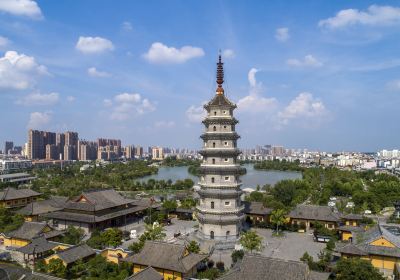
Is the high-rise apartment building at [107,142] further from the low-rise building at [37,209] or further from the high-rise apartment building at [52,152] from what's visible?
the low-rise building at [37,209]

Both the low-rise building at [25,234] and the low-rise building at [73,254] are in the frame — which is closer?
the low-rise building at [73,254]

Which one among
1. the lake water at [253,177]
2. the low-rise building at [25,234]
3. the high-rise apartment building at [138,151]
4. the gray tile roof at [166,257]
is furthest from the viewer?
the high-rise apartment building at [138,151]

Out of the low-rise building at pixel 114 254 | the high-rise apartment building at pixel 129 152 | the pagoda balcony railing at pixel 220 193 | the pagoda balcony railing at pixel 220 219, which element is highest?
the high-rise apartment building at pixel 129 152

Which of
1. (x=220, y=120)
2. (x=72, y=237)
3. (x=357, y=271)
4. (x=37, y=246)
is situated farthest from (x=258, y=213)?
(x=37, y=246)

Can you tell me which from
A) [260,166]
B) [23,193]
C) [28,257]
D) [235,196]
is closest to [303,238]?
[235,196]

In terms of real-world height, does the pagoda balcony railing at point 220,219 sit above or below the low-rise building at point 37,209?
above

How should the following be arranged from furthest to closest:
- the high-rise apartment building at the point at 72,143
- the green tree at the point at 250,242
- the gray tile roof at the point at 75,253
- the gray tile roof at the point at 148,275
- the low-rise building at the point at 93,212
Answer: the high-rise apartment building at the point at 72,143, the low-rise building at the point at 93,212, the green tree at the point at 250,242, the gray tile roof at the point at 75,253, the gray tile roof at the point at 148,275

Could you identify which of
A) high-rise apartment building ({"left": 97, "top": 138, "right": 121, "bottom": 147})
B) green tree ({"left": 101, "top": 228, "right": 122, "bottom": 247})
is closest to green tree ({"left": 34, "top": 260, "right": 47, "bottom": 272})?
green tree ({"left": 101, "top": 228, "right": 122, "bottom": 247})

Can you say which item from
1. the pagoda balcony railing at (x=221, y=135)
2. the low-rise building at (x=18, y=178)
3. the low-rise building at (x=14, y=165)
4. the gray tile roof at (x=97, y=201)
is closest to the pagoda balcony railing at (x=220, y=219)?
the pagoda balcony railing at (x=221, y=135)
